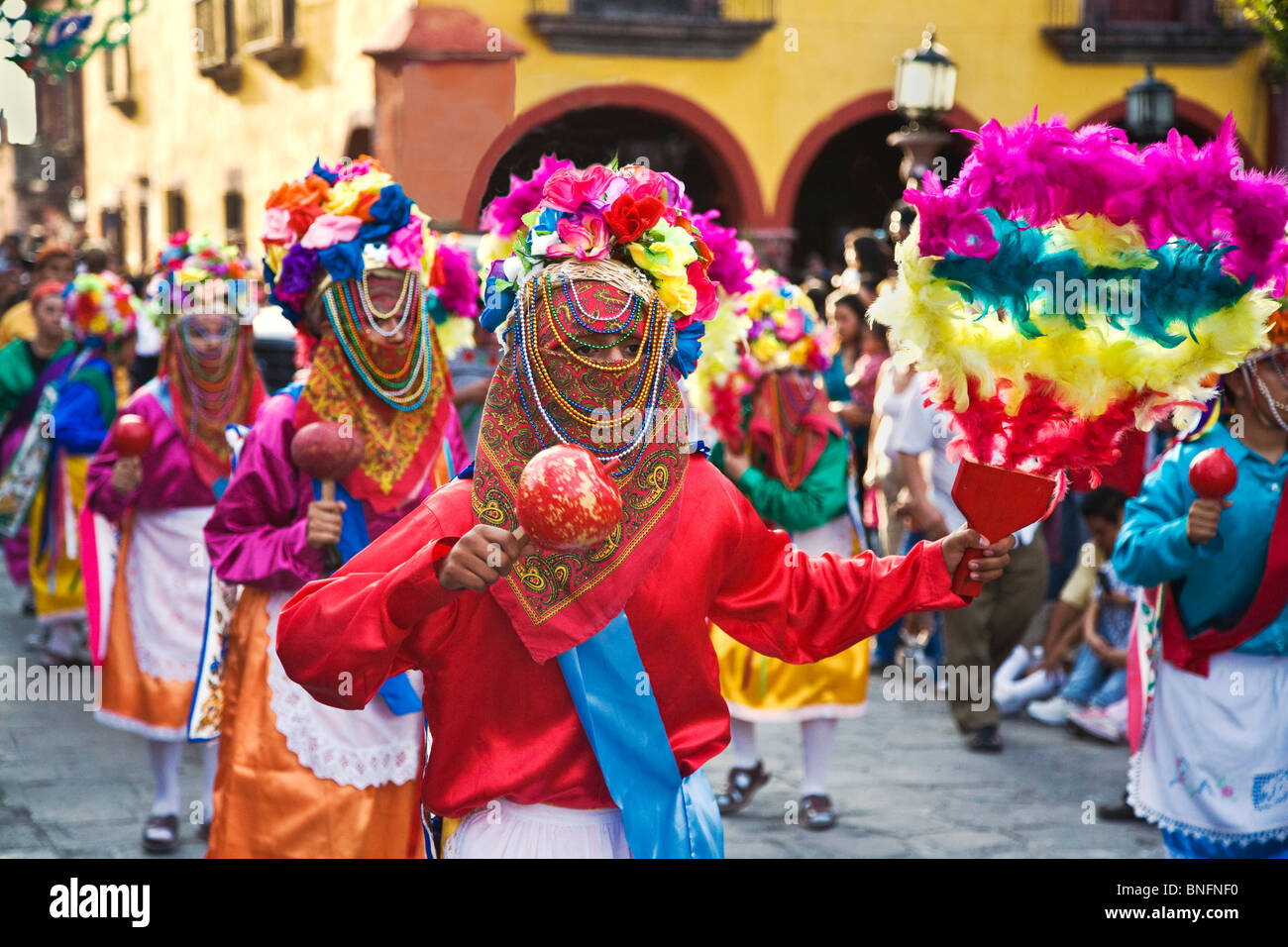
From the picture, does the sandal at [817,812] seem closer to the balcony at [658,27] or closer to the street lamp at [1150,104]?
the street lamp at [1150,104]

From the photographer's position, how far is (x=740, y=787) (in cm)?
657

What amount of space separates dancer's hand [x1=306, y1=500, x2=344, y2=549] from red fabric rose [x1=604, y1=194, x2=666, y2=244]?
1559 mm

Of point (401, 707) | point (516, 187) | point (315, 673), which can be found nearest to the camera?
point (315, 673)

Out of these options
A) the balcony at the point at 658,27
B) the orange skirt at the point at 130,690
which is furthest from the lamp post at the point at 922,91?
the orange skirt at the point at 130,690

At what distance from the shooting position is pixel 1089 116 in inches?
706

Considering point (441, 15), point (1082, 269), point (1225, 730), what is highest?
point (441, 15)

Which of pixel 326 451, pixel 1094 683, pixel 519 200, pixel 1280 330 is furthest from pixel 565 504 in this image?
pixel 1094 683

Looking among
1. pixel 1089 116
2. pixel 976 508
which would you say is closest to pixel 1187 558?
pixel 976 508

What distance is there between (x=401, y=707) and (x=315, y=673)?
64.2 inches

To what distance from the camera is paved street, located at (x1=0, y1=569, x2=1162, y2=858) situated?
5.98m

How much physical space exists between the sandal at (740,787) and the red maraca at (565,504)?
4.24 meters

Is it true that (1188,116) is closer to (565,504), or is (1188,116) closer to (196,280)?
(196,280)

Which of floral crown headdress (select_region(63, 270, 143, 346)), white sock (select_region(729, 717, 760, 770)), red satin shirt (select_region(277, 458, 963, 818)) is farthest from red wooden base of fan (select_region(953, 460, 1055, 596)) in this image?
floral crown headdress (select_region(63, 270, 143, 346))
